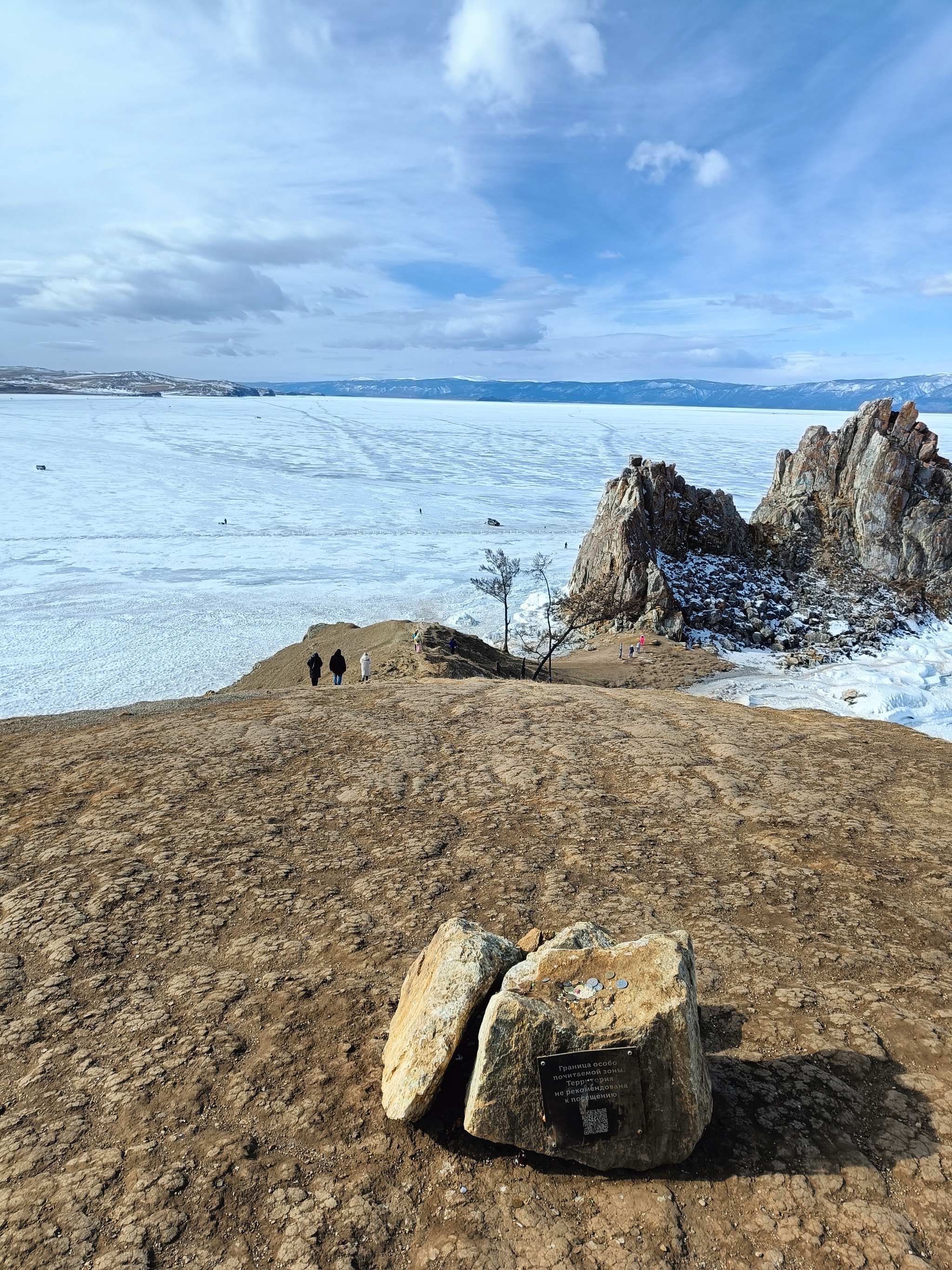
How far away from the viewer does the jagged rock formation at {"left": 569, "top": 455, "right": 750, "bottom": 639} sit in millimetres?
31328

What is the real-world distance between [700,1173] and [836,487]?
1634 inches

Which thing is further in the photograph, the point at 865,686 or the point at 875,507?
the point at 875,507

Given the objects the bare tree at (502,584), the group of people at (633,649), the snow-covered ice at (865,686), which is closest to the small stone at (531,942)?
the snow-covered ice at (865,686)

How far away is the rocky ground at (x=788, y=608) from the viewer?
97.4 feet

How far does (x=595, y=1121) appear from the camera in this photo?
323 centimetres

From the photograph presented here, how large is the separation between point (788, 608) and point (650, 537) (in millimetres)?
6730

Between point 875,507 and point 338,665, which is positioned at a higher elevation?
point 875,507

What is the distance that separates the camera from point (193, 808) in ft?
23.2

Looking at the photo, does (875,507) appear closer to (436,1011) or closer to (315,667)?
(315,667)

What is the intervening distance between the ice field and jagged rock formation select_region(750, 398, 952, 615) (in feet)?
17.1

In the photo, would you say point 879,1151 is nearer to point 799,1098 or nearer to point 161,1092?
point 799,1098

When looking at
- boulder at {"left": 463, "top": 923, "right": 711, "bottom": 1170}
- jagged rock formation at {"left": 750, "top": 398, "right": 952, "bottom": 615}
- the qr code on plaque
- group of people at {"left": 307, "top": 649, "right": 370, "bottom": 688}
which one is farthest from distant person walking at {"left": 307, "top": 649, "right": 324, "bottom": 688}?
jagged rock formation at {"left": 750, "top": 398, "right": 952, "bottom": 615}

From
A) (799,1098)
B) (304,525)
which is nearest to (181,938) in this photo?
(799,1098)

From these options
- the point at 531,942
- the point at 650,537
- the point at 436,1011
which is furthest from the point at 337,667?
the point at 650,537
